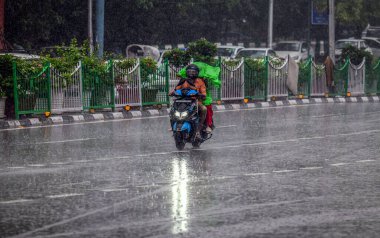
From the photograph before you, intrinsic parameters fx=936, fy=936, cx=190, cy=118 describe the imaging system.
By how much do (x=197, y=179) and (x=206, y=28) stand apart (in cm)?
4320

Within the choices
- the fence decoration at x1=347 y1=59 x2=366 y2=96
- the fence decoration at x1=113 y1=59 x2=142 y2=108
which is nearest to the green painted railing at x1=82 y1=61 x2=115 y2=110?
the fence decoration at x1=113 y1=59 x2=142 y2=108

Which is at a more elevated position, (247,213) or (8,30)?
(8,30)

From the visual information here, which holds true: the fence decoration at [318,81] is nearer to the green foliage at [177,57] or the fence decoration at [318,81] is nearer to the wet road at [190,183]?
the green foliage at [177,57]

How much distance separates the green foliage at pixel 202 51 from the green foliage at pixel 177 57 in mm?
235

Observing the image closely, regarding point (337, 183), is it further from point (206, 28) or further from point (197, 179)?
point (206, 28)

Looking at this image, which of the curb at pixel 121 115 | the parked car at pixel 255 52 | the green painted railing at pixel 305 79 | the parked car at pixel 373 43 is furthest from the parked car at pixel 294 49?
the curb at pixel 121 115

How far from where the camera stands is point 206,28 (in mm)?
54531

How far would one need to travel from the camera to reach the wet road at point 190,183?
8547 millimetres

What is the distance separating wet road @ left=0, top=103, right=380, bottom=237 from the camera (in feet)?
28.0

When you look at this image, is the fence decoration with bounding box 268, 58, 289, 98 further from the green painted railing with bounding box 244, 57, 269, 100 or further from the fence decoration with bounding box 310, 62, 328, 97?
the fence decoration with bounding box 310, 62, 328, 97

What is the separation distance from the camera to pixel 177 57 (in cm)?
2819

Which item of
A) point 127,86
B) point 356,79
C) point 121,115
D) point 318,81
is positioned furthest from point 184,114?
point 356,79

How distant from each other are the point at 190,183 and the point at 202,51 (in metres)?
17.9

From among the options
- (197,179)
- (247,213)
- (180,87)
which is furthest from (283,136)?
(247,213)
